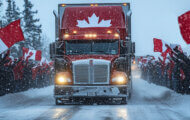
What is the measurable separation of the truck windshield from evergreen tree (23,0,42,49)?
5591 centimetres

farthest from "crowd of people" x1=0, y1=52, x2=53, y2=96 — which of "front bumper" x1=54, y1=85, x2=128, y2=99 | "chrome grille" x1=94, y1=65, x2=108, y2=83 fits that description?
"chrome grille" x1=94, y1=65, x2=108, y2=83

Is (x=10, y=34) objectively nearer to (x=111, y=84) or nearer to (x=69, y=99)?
(x=69, y=99)

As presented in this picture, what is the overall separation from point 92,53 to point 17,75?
722 cm

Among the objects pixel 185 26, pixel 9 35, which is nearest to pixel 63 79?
pixel 9 35

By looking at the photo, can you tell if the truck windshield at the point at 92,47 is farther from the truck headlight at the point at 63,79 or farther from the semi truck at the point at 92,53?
the truck headlight at the point at 63,79

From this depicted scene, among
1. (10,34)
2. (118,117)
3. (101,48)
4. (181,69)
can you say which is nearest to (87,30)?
(101,48)

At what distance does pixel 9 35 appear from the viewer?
16.2m

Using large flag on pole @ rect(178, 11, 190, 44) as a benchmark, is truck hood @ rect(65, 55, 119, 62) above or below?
below

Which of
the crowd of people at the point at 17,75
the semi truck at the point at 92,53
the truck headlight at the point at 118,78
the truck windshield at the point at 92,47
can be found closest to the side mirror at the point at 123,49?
the semi truck at the point at 92,53

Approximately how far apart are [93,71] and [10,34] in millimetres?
3714

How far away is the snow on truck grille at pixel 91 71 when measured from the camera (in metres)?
15.1

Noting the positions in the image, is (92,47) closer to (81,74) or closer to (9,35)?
(81,74)

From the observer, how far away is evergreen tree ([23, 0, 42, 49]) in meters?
71.3

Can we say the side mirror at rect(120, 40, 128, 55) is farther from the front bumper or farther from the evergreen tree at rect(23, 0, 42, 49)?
the evergreen tree at rect(23, 0, 42, 49)
